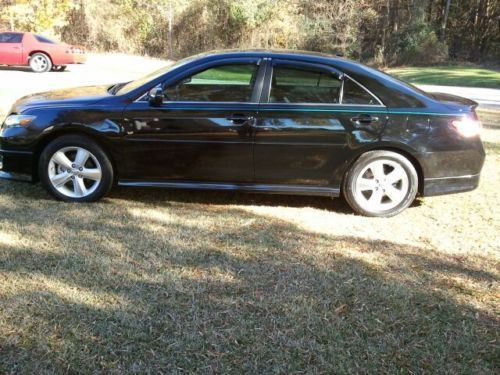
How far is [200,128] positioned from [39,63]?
48.0ft

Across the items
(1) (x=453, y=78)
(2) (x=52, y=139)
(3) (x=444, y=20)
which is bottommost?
(1) (x=453, y=78)

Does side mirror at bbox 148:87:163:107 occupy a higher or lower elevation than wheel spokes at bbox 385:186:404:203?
higher

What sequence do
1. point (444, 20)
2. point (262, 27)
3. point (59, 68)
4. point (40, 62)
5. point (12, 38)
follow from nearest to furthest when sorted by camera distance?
point (12, 38)
point (40, 62)
point (59, 68)
point (262, 27)
point (444, 20)

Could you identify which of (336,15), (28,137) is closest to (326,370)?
(28,137)

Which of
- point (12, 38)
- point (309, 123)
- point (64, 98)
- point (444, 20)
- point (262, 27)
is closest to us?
point (309, 123)

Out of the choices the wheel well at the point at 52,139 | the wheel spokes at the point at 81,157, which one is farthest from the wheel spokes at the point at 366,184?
the wheel spokes at the point at 81,157

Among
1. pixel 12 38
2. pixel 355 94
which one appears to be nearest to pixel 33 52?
pixel 12 38

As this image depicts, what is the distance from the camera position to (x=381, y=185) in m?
4.85

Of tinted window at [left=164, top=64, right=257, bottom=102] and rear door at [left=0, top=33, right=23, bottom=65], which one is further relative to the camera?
rear door at [left=0, top=33, right=23, bottom=65]

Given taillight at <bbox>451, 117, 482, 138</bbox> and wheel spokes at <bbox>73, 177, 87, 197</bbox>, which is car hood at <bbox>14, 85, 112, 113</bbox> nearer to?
wheel spokes at <bbox>73, 177, 87, 197</bbox>

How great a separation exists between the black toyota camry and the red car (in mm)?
13540

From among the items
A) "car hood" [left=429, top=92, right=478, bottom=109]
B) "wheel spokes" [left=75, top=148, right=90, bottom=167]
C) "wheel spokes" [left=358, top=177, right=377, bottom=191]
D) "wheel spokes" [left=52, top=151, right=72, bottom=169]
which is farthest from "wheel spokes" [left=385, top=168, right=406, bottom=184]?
"wheel spokes" [left=52, top=151, right=72, bottom=169]

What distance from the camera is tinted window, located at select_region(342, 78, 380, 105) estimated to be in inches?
186

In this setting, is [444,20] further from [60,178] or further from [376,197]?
[60,178]
